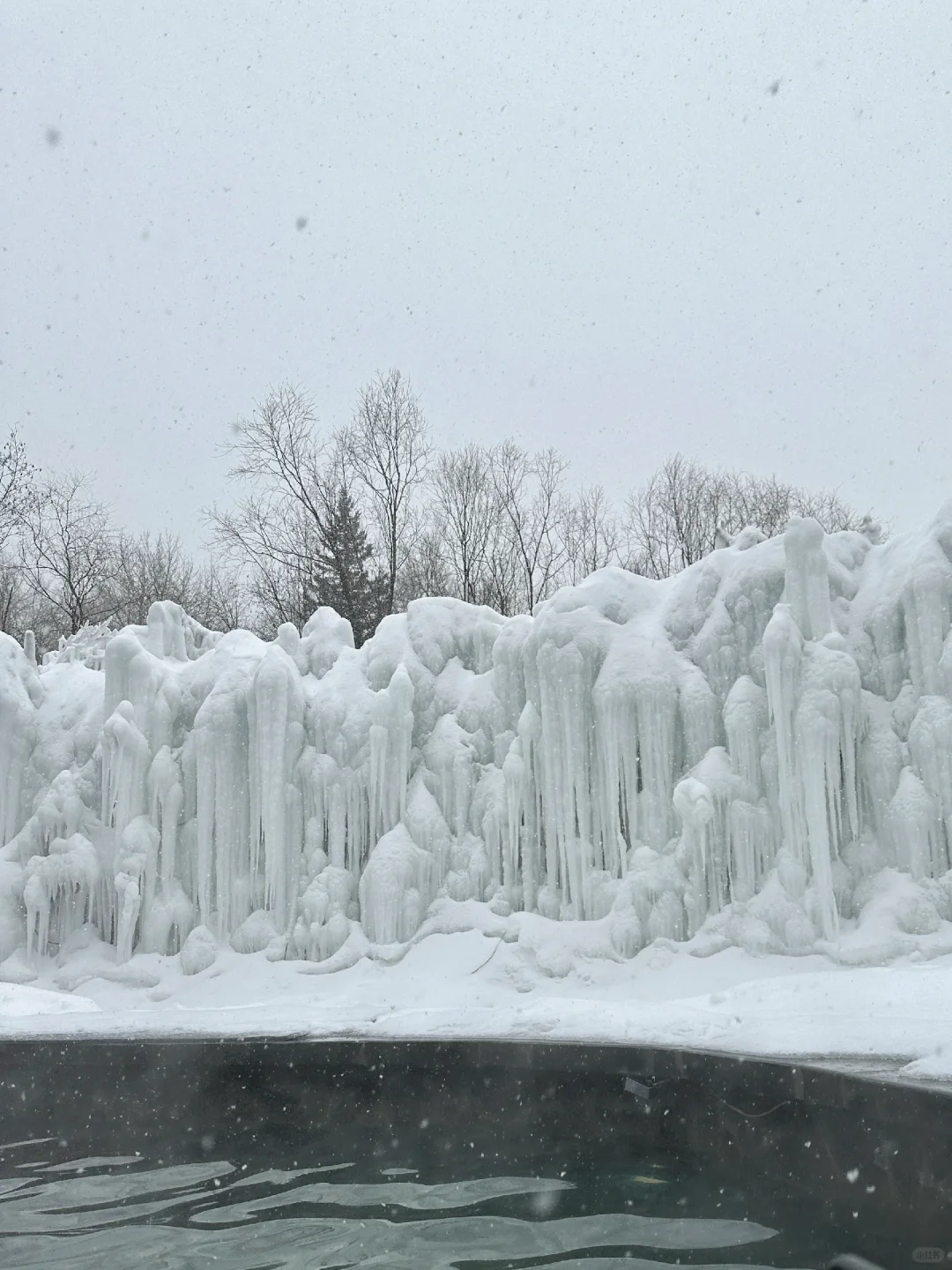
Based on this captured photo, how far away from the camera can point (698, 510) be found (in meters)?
26.2

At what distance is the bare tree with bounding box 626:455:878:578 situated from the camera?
2580 cm

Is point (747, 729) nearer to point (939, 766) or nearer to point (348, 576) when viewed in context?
point (939, 766)

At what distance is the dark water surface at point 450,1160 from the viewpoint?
3781 millimetres

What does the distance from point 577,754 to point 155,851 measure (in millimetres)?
3596

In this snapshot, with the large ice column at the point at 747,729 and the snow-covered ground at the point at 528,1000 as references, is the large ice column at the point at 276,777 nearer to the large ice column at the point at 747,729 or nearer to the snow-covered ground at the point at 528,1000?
the snow-covered ground at the point at 528,1000

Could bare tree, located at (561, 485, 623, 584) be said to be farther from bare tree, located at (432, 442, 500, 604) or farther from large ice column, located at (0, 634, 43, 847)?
large ice column, located at (0, 634, 43, 847)

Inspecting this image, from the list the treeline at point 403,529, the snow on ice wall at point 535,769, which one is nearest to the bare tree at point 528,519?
the treeline at point 403,529

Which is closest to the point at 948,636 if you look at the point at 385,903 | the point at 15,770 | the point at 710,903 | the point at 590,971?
the point at 710,903

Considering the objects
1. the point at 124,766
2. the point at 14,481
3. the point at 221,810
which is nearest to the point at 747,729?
the point at 221,810

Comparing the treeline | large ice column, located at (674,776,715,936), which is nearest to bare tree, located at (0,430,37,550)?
the treeline

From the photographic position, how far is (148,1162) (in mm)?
4961

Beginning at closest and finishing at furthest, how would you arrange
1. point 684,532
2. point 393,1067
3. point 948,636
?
point 393,1067 < point 948,636 < point 684,532

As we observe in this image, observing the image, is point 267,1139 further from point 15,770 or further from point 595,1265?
point 15,770

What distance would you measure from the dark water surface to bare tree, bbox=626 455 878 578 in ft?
68.7
